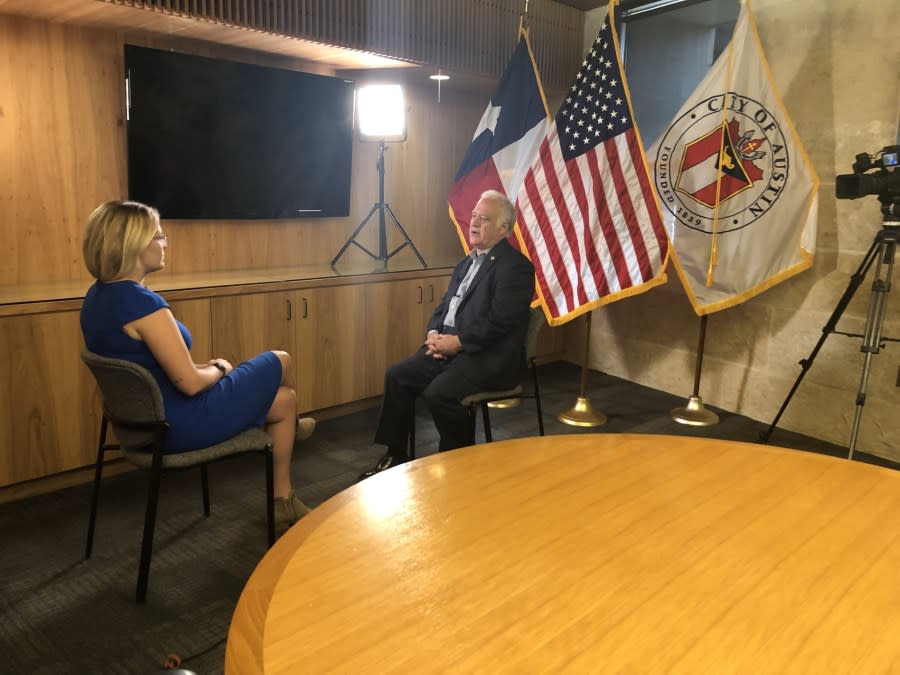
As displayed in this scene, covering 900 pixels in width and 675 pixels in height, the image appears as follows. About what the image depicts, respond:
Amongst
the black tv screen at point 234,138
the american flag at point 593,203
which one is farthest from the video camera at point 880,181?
the black tv screen at point 234,138

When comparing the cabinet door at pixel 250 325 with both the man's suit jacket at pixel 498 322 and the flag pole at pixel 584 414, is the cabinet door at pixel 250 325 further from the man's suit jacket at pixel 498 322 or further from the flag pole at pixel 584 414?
the flag pole at pixel 584 414

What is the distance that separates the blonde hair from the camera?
2.11 metres

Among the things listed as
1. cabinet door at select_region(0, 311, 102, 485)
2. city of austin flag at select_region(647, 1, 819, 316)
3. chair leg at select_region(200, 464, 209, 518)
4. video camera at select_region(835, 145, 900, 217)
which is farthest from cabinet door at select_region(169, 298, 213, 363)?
video camera at select_region(835, 145, 900, 217)

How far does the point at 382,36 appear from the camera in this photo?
379 cm

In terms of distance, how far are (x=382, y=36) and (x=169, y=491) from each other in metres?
2.49

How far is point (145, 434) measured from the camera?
218cm

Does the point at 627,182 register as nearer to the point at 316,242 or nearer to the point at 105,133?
the point at 316,242

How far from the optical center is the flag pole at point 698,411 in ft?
13.3

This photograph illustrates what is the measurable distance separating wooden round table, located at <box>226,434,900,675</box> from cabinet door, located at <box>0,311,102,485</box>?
2.04 meters

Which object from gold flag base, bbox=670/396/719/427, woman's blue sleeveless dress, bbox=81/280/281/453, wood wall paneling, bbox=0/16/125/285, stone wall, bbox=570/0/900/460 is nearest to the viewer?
woman's blue sleeveless dress, bbox=81/280/281/453

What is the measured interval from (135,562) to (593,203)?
2.66 m

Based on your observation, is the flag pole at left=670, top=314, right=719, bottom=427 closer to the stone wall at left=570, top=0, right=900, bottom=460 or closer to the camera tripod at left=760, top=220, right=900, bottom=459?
the stone wall at left=570, top=0, right=900, bottom=460

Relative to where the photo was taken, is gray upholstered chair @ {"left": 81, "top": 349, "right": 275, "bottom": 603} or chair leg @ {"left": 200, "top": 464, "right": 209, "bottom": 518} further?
chair leg @ {"left": 200, "top": 464, "right": 209, "bottom": 518}

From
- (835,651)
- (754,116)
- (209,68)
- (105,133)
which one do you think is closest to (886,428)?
(754,116)
